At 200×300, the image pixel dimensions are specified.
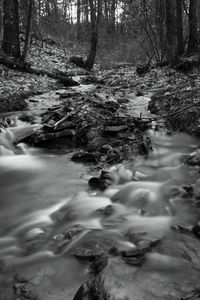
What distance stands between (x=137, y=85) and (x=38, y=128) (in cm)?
593

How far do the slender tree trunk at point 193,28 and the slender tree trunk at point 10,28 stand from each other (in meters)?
6.52

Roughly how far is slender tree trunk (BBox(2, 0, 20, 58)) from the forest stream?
8.55 meters

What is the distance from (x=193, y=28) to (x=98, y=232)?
37.7ft

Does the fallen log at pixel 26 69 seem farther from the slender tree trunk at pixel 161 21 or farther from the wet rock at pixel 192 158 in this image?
the wet rock at pixel 192 158

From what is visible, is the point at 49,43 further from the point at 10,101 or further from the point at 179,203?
the point at 179,203

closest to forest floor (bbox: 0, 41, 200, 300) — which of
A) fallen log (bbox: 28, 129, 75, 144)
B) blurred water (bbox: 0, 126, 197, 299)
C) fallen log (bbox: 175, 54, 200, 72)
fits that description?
fallen log (bbox: 28, 129, 75, 144)

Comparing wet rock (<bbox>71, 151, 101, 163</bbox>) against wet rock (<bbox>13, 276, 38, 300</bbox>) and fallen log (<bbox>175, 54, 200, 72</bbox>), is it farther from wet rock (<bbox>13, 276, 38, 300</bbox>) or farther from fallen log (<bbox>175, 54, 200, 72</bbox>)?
fallen log (<bbox>175, 54, 200, 72</bbox>)

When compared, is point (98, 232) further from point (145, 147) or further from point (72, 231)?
point (145, 147)

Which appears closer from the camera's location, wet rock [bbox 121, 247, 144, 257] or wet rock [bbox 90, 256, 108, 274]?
wet rock [bbox 90, 256, 108, 274]

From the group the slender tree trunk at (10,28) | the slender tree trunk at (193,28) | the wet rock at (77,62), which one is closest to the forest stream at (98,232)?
the slender tree trunk at (193,28)

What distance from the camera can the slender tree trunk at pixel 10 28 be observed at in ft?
44.3

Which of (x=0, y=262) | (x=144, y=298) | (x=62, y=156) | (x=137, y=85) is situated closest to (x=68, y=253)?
(x=0, y=262)

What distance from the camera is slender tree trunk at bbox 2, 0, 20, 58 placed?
1351 centimetres

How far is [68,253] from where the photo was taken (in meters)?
3.58
